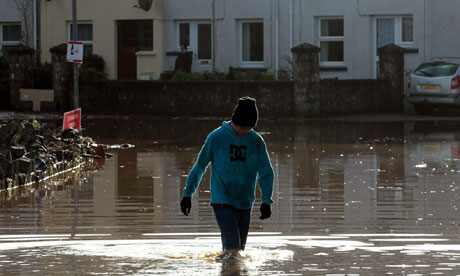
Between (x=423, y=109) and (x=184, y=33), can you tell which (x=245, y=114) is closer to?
(x=423, y=109)

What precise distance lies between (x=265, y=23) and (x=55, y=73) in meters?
7.72

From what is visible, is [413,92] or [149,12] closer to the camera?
[413,92]

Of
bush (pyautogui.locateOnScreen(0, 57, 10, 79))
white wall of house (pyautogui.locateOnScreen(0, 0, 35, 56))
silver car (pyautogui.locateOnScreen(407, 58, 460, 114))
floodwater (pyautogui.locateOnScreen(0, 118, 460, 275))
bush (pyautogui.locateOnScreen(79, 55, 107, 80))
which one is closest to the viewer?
floodwater (pyautogui.locateOnScreen(0, 118, 460, 275))

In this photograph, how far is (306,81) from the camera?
3381cm

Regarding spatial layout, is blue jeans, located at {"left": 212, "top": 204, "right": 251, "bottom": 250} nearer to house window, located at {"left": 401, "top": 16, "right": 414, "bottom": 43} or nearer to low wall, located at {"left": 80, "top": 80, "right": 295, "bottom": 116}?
low wall, located at {"left": 80, "top": 80, "right": 295, "bottom": 116}

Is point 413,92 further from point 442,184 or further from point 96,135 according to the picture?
point 442,184

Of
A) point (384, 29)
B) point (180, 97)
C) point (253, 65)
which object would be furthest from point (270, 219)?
point (253, 65)

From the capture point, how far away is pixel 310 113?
33.8 metres

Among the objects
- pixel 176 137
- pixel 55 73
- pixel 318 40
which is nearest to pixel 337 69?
pixel 318 40

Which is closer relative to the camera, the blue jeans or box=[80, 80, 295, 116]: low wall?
the blue jeans

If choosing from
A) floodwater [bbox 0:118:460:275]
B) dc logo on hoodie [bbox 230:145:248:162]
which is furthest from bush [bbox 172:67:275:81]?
dc logo on hoodie [bbox 230:145:248:162]

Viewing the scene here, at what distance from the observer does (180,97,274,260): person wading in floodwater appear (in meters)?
9.44

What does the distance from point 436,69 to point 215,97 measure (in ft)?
21.3

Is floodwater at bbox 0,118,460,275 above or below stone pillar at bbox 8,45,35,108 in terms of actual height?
below
